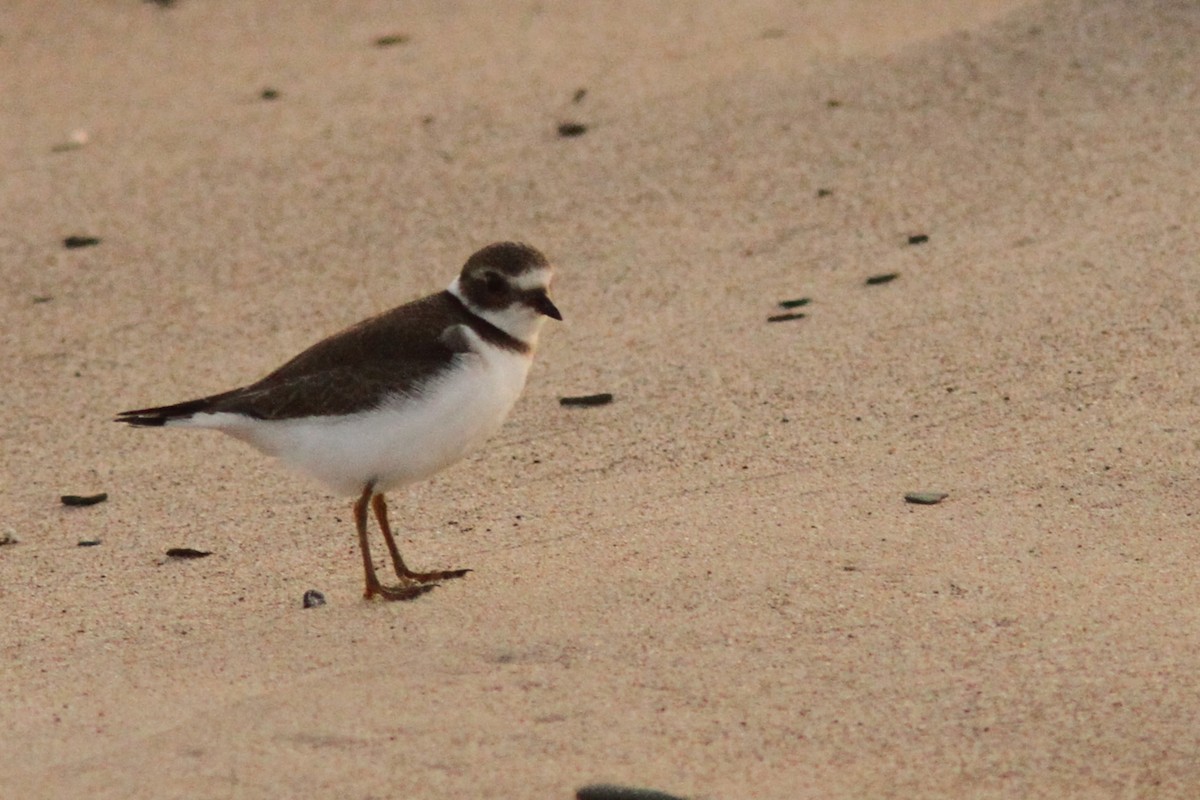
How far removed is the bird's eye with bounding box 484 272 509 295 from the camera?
568cm

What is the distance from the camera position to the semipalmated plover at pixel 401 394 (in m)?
5.49

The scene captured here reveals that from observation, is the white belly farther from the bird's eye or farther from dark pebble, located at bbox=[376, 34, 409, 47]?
dark pebble, located at bbox=[376, 34, 409, 47]

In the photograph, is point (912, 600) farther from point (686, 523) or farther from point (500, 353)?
point (500, 353)

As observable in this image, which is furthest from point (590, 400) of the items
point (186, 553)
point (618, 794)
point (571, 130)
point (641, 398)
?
point (618, 794)

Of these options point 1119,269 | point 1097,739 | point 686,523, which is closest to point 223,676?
point 686,523

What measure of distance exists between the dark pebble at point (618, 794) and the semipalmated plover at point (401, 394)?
1.50m

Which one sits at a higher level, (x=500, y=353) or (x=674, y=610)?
(x=500, y=353)

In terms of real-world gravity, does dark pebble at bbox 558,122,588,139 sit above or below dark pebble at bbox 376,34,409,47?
below

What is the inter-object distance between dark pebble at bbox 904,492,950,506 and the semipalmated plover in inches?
54.5

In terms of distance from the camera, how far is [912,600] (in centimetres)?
532

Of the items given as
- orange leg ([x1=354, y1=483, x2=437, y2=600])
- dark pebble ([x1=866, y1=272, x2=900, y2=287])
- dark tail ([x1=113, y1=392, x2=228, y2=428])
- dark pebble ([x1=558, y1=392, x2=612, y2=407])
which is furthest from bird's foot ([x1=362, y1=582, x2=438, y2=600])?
dark pebble ([x1=866, y1=272, x2=900, y2=287])

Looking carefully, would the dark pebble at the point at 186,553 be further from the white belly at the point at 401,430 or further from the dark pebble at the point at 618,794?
the dark pebble at the point at 618,794

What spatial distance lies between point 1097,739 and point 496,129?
622cm

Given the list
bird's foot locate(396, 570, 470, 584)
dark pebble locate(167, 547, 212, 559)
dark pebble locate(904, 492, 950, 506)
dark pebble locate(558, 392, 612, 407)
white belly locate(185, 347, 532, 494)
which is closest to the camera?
white belly locate(185, 347, 532, 494)
